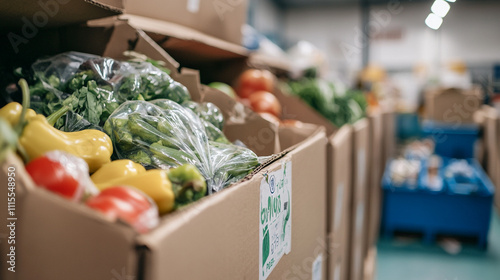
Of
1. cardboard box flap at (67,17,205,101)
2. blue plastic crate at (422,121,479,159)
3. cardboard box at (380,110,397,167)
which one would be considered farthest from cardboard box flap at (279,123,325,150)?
blue plastic crate at (422,121,479,159)

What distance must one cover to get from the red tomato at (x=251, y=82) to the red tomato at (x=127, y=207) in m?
1.30

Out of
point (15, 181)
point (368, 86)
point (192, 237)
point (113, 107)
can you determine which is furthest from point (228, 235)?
point (368, 86)

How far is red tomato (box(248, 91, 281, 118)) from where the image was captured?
1.59m

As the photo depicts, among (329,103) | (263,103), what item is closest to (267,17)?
(329,103)

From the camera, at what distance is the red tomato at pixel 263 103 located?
159 cm

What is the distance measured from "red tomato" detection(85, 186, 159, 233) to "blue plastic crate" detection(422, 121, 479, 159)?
201 inches

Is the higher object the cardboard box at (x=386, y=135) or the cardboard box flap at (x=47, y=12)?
the cardboard box flap at (x=47, y=12)

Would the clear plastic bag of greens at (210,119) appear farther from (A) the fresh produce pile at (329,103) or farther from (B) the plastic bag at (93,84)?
(A) the fresh produce pile at (329,103)

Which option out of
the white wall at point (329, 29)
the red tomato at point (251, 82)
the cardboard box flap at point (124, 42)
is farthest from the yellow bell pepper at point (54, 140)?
the white wall at point (329, 29)

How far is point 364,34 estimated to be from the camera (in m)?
11.4

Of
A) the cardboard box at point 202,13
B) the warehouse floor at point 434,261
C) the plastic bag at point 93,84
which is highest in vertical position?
the cardboard box at point 202,13

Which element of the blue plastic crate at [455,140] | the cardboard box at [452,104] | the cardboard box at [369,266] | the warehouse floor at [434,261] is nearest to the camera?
the cardboard box at [369,266]

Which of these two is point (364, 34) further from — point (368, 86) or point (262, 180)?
point (262, 180)

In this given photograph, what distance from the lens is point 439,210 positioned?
3.55m
